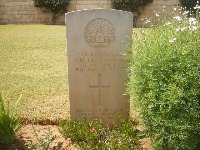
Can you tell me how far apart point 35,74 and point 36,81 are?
660mm

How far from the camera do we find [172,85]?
285cm

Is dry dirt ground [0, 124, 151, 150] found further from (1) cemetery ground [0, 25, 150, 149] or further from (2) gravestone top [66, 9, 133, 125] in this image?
(2) gravestone top [66, 9, 133, 125]

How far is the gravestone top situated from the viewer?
3.84 meters

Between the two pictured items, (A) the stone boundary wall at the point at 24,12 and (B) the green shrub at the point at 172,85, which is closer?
(B) the green shrub at the point at 172,85

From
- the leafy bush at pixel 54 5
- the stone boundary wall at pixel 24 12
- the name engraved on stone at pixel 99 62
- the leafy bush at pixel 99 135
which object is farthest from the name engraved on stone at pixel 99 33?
the stone boundary wall at pixel 24 12

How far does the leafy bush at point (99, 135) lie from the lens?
3.48 metres

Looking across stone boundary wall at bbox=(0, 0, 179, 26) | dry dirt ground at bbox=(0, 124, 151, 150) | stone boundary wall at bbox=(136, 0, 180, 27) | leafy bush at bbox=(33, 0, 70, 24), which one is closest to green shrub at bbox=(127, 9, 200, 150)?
dry dirt ground at bbox=(0, 124, 151, 150)

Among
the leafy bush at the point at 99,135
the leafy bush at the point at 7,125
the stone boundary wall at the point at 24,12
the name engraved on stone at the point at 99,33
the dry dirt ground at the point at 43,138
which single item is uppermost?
the stone boundary wall at the point at 24,12

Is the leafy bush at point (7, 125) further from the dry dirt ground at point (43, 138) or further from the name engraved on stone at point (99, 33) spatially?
the name engraved on stone at point (99, 33)

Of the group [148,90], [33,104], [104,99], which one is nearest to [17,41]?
[33,104]

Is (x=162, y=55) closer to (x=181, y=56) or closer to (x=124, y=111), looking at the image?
(x=181, y=56)

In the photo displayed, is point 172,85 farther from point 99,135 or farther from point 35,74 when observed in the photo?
point 35,74

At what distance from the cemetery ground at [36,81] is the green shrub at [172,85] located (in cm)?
85

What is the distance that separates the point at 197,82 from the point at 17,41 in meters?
9.36
